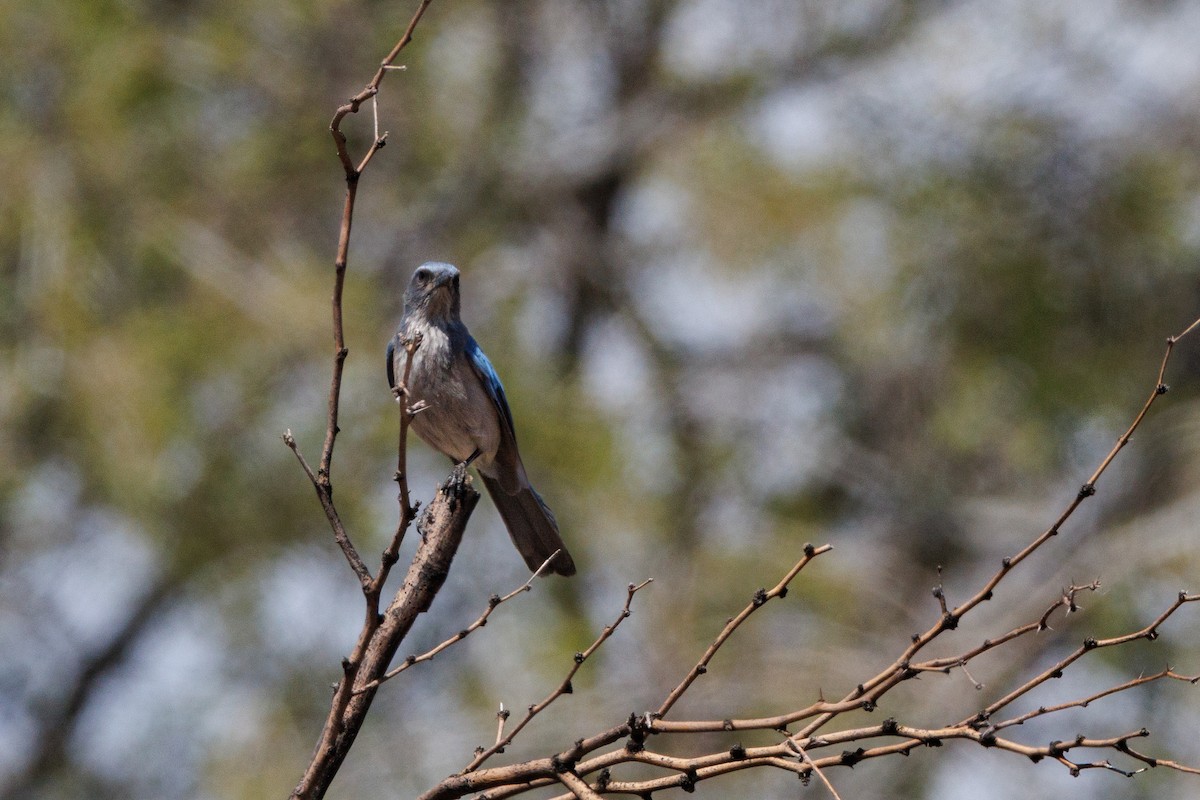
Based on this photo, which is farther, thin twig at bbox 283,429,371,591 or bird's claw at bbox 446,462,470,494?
bird's claw at bbox 446,462,470,494

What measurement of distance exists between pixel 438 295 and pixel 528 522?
2.84ft

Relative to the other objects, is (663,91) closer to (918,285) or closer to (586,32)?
(586,32)

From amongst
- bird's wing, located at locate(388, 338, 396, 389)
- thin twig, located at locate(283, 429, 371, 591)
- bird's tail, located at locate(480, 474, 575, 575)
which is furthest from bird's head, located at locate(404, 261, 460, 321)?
thin twig, located at locate(283, 429, 371, 591)

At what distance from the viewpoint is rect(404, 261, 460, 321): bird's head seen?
463 centimetres

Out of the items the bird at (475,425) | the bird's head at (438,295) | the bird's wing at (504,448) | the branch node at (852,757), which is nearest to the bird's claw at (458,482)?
the bird at (475,425)

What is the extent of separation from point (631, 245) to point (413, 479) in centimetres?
407

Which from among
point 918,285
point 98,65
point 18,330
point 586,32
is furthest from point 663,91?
point 18,330

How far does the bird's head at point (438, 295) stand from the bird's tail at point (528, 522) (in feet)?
2.06

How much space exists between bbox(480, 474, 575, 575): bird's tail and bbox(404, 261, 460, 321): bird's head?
63 centimetres

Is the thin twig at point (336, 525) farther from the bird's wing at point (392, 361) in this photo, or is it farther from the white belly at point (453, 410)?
the bird's wing at point (392, 361)

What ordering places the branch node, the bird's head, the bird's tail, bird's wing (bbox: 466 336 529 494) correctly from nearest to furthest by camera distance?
the branch node → the bird's tail → bird's wing (bbox: 466 336 529 494) → the bird's head

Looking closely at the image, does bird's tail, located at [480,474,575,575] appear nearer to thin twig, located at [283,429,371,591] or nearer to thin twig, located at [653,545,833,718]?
thin twig, located at [283,429,371,591]

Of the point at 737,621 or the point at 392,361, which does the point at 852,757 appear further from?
the point at 392,361

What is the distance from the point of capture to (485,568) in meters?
7.34
